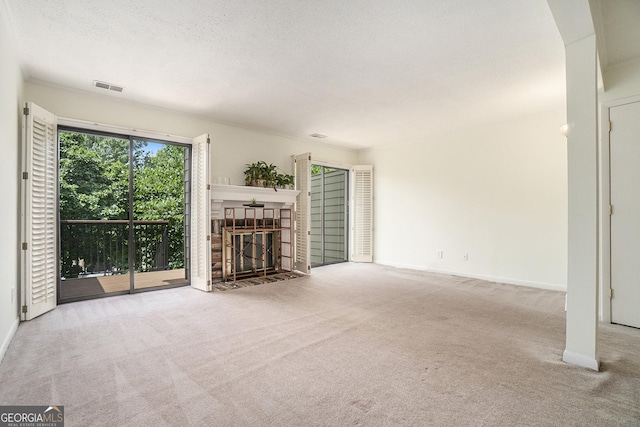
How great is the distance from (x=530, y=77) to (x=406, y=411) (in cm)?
349

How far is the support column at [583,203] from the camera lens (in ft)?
6.82

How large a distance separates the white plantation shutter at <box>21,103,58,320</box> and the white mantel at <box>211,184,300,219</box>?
1.82 metres

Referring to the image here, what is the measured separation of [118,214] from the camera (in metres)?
5.02

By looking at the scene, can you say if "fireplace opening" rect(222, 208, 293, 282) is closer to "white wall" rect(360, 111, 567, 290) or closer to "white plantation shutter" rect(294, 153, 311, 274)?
"white plantation shutter" rect(294, 153, 311, 274)

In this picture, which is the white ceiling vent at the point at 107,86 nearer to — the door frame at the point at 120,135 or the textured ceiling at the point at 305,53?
the textured ceiling at the point at 305,53

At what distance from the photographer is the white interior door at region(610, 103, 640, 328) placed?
2.90 meters

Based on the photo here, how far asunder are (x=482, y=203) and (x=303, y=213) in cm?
307

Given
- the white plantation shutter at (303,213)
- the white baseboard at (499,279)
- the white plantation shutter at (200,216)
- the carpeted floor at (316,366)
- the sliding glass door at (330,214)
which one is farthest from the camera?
the sliding glass door at (330,214)

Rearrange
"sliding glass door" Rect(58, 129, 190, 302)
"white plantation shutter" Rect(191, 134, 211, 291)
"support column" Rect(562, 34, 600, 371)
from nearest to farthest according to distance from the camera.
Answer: "support column" Rect(562, 34, 600, 371) < "white plantation shutter" Rect(191, 134, 211, 291) < "sliding glass door" Rect(58, 129, 190, 302)

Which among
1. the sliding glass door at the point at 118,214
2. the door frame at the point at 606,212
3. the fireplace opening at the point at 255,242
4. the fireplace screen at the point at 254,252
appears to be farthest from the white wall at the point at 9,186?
the door frame at the point at 606,212

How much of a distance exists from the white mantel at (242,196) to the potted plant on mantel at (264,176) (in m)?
0.12

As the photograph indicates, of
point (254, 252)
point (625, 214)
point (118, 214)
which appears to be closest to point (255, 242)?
point (254, 252)

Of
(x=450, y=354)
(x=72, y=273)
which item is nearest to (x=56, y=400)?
(x=450, y=354)

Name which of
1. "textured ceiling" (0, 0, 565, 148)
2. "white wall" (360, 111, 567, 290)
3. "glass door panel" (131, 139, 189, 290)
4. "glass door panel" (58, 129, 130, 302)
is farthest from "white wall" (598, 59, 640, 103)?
"glass door panel" (58, 129, 130, 302)
